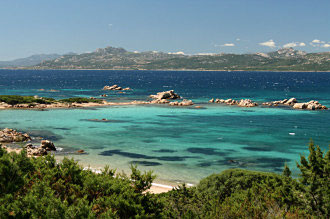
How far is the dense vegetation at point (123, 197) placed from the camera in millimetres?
13016

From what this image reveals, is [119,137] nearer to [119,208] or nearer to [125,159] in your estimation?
[125,159]

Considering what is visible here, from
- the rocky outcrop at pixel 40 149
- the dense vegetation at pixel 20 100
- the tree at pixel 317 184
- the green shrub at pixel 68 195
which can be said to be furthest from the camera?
the dense vegetation at pixel 20 100

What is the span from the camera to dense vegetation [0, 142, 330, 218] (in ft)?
42.7

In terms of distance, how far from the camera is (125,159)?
36.7 metres

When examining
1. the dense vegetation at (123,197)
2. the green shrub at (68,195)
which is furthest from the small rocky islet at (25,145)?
the green shrub at (68,195)

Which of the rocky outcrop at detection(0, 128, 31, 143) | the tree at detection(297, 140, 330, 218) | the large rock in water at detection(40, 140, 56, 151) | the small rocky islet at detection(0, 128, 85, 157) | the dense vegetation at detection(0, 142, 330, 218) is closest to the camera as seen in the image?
the dense vegetation at detection(0, 142, 330, 218)

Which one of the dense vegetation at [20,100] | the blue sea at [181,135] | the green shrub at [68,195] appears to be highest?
the green shrub at [68,195]

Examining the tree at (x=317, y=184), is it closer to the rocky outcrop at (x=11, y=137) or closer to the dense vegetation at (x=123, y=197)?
the dense vegetation at (x=123, y=197)

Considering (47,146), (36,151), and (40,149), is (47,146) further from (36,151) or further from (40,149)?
(36,151)

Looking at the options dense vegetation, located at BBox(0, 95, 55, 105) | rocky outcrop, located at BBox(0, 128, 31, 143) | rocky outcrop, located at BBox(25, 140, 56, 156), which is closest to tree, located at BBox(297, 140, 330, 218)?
rocky outcrop, located at BBox(25, 140, 56, 156)

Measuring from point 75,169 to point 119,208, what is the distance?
4.76m

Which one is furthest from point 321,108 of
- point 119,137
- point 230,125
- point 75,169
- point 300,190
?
point 75,169

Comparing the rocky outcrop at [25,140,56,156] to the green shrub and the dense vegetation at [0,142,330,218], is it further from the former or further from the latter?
the green shrub

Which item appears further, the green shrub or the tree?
the tree
